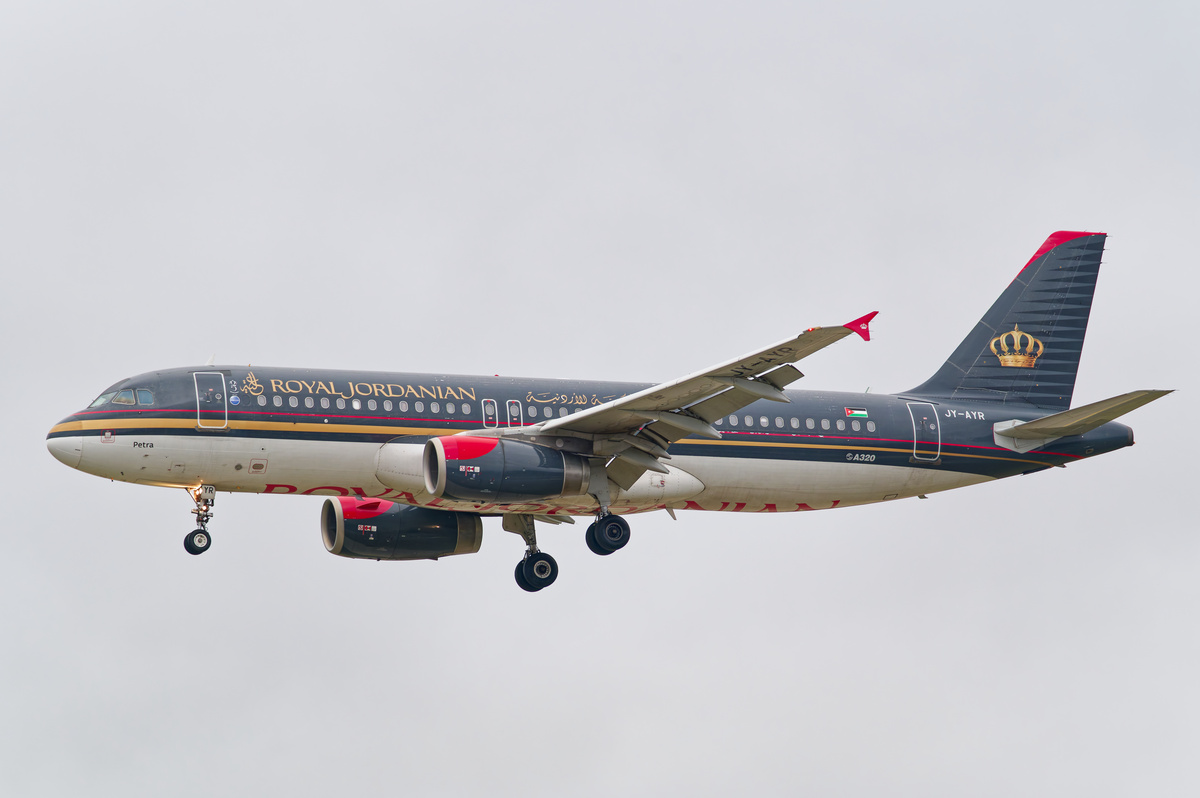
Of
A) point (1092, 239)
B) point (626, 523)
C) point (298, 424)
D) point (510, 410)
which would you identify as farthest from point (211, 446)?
point (1092, 239)

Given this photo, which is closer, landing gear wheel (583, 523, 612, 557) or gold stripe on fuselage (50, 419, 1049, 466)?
gold stripe on fuselage (50, 419, 1049, 466)

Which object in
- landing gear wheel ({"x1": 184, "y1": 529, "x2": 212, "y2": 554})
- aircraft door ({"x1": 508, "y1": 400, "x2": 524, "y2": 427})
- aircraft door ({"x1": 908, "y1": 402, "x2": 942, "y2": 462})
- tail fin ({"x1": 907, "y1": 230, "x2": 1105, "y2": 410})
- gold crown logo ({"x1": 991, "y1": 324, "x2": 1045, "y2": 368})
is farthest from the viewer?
gold crown logo ({"x1": 991, "y1": 324, "x2": 1045, "y2": 368})

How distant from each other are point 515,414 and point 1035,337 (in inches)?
654

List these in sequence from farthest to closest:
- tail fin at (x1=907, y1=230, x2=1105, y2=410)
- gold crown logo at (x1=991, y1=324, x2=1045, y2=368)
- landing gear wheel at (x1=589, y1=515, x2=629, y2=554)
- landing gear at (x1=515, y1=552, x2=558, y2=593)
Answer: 1. gold crown logo at (x1=991, y1=324, x2=1045, y2=368)
2. tail fin at (x1=907, y1=230, x2=1105, y2=410)
3. landing gear at (x1=515, y1=552, x2=558, y2=593)
4. landing gear wheel at (x1=589, y1=515, x2=629, y2=554)

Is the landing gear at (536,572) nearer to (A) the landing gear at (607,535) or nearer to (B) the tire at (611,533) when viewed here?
(A) the landing gear at (607,535)

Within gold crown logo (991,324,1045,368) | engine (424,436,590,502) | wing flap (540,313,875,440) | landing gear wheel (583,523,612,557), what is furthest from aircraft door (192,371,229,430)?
gold crown logo (991,324,1045,368)

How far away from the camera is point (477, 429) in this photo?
35594mm

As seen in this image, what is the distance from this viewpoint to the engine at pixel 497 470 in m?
32.9

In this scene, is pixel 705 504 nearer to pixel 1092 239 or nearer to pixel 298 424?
pixel 298 424

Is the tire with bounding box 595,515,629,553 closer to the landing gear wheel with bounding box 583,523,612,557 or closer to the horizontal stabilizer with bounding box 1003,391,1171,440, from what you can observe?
the landing gear wheel with bounding box 583,523,612,557

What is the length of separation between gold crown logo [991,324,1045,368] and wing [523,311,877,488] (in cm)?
1181

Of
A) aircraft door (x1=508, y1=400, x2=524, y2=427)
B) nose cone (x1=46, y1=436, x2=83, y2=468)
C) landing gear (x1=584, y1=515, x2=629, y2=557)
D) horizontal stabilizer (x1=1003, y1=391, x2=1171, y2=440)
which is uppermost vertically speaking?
aircraft door (x1=508, y1=400, x2=524, y2=427)

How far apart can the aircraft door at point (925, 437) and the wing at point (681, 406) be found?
7335 millimetres

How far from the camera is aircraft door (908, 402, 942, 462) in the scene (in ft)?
130
